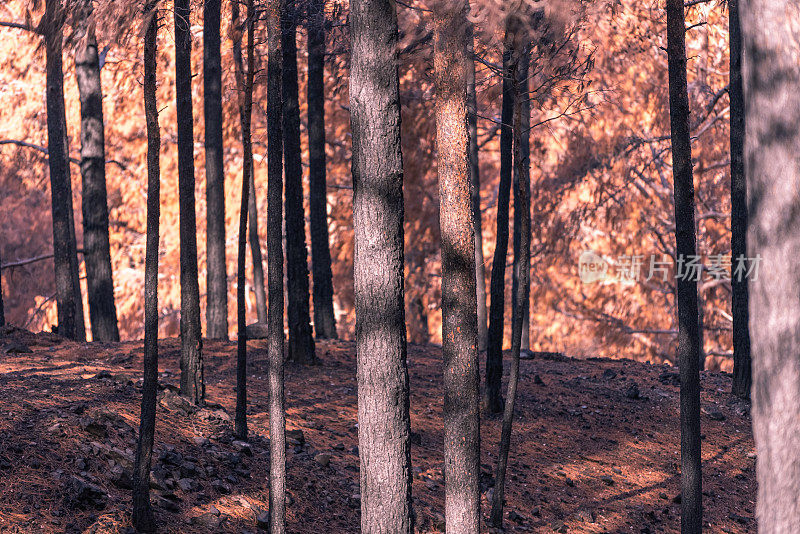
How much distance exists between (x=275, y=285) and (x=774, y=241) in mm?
4793

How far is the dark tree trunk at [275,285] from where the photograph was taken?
6.79 m

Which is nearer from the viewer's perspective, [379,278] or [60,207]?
[379,278]

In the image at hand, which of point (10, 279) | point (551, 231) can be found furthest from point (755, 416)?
point (10, 279)

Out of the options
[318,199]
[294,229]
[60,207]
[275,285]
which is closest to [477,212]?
[318,199]

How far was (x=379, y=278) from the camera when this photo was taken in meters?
5.62

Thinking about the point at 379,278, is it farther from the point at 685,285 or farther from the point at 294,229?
the point at 294,229

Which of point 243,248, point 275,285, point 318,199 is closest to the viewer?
point 275,285

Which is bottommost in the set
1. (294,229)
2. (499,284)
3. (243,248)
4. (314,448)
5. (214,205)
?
(314,448)

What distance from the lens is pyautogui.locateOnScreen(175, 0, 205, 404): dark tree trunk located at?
8383mm

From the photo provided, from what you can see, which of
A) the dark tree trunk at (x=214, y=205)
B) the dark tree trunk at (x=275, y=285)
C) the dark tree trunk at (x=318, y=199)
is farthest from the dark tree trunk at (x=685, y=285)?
the dark tree trunk at (x=214, y=205)

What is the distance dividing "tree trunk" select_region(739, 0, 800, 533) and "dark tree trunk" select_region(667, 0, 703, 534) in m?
4.52

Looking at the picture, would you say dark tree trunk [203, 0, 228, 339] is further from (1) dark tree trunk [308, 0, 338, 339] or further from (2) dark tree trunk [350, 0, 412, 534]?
(2) dark tree trunk [350, 0, 412, 534]

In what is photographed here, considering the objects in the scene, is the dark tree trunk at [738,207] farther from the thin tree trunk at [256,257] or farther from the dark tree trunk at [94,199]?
the dark tree trunk at [94,199]

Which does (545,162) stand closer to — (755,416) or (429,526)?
(429,526)
